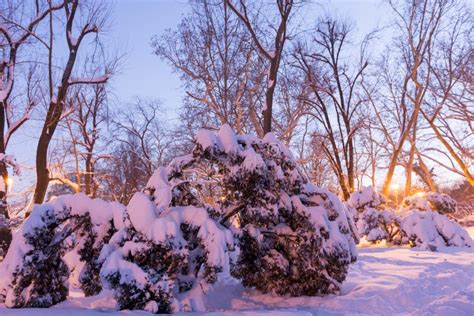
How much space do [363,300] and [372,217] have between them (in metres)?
9.27

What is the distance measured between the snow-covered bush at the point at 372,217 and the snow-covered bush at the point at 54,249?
35.2ft

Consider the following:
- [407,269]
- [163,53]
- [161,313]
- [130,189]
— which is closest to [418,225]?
[407,269]

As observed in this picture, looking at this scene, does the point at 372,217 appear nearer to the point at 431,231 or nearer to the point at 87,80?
the point at 431,231

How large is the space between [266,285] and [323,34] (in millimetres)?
17467

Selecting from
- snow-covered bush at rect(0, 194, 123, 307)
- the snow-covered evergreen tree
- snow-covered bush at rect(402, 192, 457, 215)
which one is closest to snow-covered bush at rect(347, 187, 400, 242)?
the snow-covered evergreen tree

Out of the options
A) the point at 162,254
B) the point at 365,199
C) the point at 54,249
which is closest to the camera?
the point at 162,254

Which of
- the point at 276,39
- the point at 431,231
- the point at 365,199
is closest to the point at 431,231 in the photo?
the point at 431,231

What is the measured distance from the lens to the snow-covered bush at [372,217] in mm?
14328

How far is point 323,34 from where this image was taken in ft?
68.9

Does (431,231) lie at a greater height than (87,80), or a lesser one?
lesser

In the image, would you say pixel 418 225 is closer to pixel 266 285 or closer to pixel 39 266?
pixel 266 285

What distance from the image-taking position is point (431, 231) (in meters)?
13.5

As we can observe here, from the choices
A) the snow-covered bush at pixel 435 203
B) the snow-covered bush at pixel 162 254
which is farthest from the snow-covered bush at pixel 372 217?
the snow-covered bush at pixel 162 254

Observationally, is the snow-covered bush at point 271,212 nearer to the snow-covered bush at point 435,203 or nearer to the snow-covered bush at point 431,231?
the snow-covered bush at point 431,231
